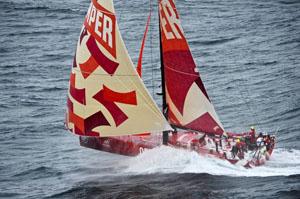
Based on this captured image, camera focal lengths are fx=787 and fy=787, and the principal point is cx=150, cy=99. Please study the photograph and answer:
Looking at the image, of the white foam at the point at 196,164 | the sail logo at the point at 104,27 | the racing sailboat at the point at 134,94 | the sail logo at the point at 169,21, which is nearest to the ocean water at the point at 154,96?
the white foam at the point at 196,164

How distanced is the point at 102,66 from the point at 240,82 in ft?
68.3

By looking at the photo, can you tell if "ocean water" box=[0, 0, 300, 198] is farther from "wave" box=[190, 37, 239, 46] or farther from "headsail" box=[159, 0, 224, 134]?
"headsail" box=[159, 0, 224, 134]

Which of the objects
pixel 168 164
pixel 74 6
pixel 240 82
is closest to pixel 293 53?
pixel 240 82

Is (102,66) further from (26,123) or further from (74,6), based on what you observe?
(74,6)

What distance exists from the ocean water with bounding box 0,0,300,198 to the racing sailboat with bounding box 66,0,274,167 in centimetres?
156

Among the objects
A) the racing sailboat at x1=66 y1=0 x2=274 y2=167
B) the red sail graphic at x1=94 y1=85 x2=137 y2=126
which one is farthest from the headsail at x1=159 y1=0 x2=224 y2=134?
the red sail graphic at x1=94 y1=85 x2=137 y2=126

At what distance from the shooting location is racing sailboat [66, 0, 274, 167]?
40594 millimetres

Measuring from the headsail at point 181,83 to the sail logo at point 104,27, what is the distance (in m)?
2.78

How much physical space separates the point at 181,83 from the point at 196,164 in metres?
4.42

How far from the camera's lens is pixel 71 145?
49094 millimetres

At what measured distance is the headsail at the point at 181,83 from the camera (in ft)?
136

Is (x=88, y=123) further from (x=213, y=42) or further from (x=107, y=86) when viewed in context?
(x=213, y=42)

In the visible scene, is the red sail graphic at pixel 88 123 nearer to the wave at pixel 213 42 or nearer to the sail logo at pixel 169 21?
the sail logo at pixel 169 21

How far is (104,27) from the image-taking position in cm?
4050
